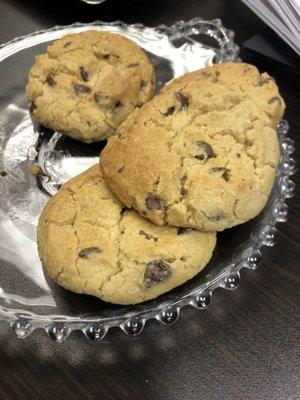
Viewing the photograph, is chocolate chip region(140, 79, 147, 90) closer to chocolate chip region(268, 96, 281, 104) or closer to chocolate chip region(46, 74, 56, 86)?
chocolate chip region(46, 74, 56, 86)

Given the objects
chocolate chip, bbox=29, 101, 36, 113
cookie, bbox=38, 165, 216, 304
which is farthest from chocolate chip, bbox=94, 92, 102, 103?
cookie, bbox=38, 165, 216, 304

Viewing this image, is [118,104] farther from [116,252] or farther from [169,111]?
[116,252]

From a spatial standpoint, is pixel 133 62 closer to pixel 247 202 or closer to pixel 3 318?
pixel 247 202

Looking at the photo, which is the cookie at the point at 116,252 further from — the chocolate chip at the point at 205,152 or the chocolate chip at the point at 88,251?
the chocolate chip at the point at 205,152

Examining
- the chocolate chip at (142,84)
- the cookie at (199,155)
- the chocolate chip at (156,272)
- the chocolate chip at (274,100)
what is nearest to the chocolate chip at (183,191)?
the cookie at (199,155)

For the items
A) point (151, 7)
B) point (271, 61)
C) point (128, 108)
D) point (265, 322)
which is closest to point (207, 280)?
point (265, 322)

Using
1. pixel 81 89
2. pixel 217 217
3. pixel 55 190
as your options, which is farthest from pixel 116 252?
pixel 81 89

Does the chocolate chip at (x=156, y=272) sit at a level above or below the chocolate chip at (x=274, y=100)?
below
